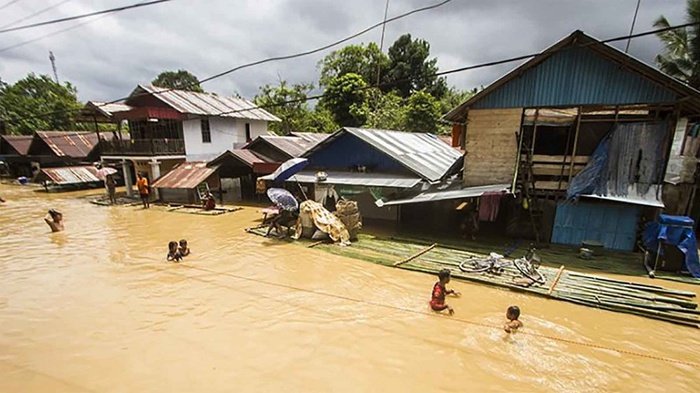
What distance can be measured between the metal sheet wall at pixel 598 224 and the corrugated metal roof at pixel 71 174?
118 ft

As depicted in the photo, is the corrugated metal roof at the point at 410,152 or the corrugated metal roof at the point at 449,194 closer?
the corrugated metal roof at the point at 449,194

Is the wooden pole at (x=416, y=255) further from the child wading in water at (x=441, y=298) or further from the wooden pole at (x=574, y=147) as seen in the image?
the wooden pole at (x=574, y=147)

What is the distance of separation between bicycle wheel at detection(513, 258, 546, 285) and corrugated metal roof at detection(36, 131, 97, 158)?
1552 inches

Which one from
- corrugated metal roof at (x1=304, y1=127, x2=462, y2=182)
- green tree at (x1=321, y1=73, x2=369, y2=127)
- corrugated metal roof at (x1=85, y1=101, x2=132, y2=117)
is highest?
green tree at (x1=321, y1=73, x2=369, y2=127)

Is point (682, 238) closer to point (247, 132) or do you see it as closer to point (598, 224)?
point (598, 224)

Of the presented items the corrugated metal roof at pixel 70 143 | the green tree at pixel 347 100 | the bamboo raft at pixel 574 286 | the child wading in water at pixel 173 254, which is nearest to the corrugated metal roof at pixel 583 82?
the bamboo raft at pixel 574 286

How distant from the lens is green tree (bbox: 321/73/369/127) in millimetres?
36750

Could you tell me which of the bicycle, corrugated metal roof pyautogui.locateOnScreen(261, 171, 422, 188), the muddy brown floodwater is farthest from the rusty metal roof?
the bicycle

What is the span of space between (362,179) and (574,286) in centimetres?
862

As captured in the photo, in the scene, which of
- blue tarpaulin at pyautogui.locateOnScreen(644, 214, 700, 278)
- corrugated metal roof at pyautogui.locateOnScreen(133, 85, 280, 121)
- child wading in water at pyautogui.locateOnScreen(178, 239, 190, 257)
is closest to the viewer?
blue tarpaulin at pyautogui.locateOnScreen(644, 214, 700, 278)

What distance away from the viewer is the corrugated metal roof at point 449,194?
11.2 metres

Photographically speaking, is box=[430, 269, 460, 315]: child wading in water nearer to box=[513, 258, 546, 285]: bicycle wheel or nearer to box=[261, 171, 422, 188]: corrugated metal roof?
box=[513, 258, 546, 285]: bicycle wheel

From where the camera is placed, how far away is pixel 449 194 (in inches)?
465

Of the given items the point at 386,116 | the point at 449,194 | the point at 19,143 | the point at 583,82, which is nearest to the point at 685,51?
the point at 583,82
